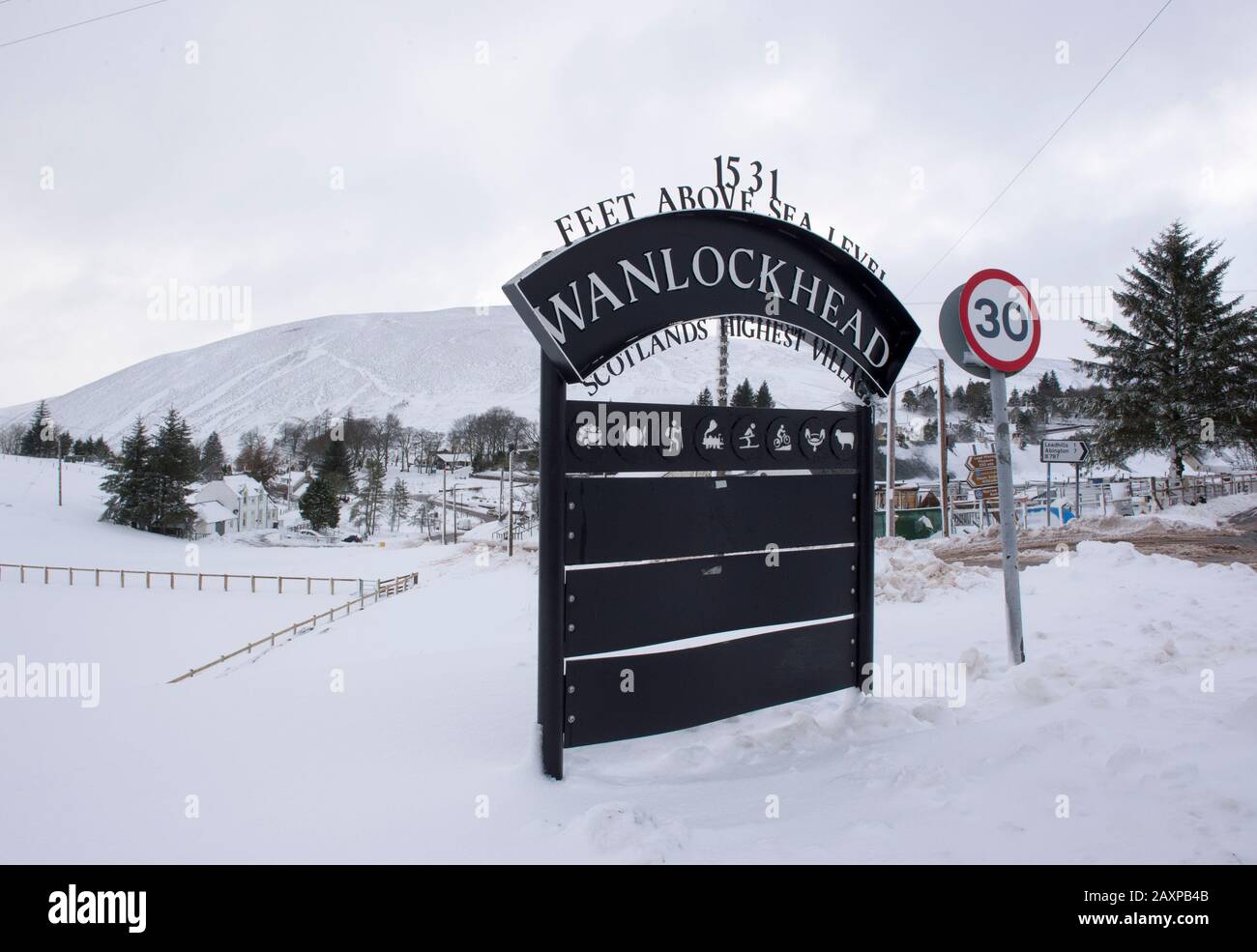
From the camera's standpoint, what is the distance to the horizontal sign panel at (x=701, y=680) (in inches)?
141

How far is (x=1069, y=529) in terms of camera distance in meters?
18.7

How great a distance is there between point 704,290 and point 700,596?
69.7 inches

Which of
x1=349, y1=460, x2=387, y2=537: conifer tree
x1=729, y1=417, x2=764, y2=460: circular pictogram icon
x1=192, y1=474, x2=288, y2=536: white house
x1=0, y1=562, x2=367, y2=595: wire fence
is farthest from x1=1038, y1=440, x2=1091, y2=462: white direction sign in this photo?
x1=349, y1=460, x2=387, y2=537: conifer tree

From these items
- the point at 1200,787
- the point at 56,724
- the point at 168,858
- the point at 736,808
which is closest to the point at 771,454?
the point at 736,808

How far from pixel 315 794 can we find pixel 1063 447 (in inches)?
984

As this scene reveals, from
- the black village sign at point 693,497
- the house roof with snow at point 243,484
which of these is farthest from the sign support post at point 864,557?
the house roof with snow at point 243,484

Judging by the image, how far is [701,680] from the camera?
13.0ft

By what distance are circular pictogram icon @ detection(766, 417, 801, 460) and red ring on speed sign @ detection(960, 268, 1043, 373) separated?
1.59 meters

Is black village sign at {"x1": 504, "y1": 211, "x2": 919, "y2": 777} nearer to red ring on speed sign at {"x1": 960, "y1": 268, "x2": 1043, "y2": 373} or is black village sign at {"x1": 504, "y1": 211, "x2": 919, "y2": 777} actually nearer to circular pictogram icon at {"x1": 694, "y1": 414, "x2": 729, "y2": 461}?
circular pictogram icon at {"x1": 694, "y1": 414, "x2": 729, "y2": 461}

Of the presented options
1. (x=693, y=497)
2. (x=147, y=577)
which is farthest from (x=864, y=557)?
(x=147, y=577)

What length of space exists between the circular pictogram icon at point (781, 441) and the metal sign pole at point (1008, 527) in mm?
1590

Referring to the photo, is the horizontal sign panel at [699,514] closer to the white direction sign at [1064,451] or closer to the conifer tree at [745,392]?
the conifer tree at [745,392]

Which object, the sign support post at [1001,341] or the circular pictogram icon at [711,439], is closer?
the circular pictogram icon at [711,439]

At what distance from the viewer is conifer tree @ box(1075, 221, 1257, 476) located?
24.0 metres
